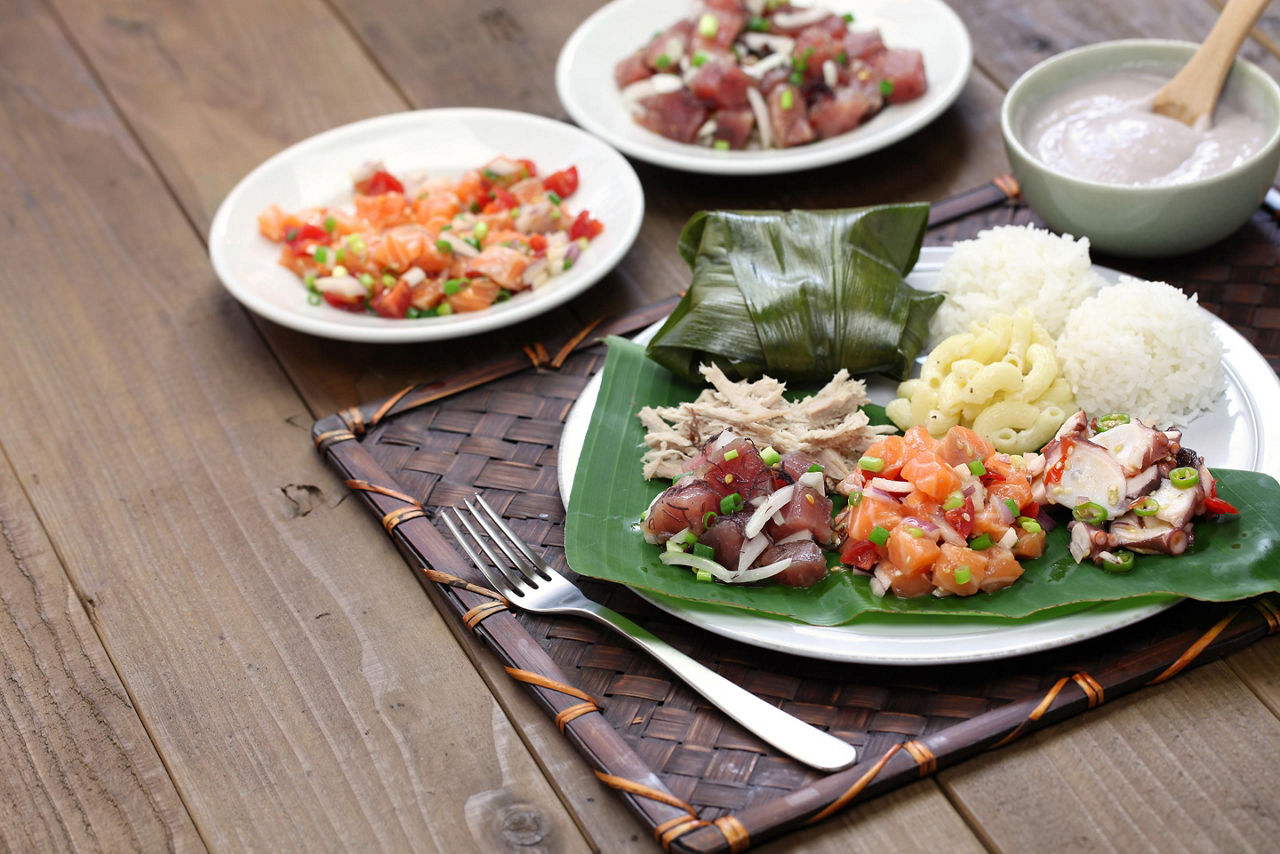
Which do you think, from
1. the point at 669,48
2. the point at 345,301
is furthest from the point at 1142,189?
the point at 345,301

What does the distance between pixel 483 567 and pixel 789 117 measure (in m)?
A: 1.73

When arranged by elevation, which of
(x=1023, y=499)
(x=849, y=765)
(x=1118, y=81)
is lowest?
(x=849, y=765)

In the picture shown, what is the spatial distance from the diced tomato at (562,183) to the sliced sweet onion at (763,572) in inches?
60.8

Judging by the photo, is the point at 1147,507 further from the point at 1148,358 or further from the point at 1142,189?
the point at 1142,189

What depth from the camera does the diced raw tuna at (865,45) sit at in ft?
11.4

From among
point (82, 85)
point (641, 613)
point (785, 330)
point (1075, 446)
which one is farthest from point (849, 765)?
point (82, 85)

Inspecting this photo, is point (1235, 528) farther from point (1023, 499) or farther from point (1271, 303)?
point (1271, 303)

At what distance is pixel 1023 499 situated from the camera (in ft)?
7.20

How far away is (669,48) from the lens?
3555 mm

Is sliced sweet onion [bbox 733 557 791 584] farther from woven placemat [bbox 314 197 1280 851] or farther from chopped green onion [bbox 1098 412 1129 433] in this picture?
chopped green onion [bbox 1098 412 1129 433]

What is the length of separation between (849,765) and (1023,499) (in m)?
0.63

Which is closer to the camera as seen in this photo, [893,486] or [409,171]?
[893,486]

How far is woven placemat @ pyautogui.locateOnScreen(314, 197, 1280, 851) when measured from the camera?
6.31 feet

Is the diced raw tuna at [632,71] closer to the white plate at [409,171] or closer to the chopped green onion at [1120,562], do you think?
the white plate at [409,171]
